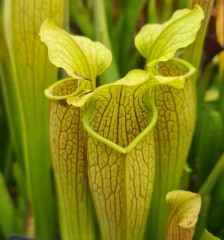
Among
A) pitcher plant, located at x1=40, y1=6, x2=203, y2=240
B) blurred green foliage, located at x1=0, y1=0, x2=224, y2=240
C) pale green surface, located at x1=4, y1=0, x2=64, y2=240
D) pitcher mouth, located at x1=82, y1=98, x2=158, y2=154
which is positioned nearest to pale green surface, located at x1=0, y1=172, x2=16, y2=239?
blurred green foliage, located at x1=0, y1=0, x2=224, y2=240

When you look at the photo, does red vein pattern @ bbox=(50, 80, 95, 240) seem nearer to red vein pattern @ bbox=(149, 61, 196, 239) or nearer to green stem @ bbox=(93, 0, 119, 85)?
red vein pattern @ bbox=(149, 61, 196, 239)

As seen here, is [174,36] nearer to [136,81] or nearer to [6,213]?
[136,81]

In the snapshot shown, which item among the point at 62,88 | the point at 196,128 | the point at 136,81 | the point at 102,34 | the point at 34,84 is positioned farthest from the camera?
the point at 196,128

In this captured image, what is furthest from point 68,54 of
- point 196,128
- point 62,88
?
point 196,128

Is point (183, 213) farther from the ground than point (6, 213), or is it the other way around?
point (183, 213)

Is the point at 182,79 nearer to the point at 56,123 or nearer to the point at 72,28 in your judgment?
the point at 56,123

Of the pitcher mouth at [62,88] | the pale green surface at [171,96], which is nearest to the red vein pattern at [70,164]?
the pitcher mouth at [62,88]

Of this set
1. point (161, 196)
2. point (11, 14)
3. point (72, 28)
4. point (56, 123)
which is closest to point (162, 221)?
point (161, 196)

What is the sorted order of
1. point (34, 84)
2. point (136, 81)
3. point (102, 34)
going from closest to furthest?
point (136, 81) → point (34, 84) → point (102, 34)
